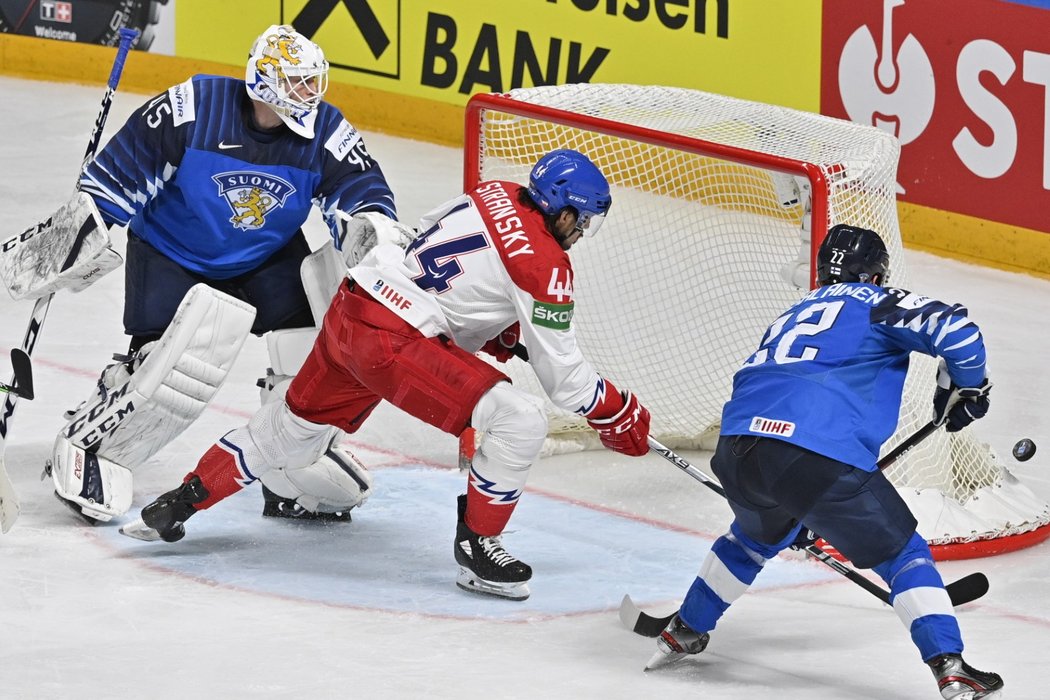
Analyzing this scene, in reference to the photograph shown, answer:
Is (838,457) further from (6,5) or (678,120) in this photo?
(6,5)

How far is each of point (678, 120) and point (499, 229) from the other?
42.6 inches

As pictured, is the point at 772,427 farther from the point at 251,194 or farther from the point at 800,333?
the point at 251,194

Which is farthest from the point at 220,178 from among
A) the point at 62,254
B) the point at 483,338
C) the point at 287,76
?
the point at 483,338

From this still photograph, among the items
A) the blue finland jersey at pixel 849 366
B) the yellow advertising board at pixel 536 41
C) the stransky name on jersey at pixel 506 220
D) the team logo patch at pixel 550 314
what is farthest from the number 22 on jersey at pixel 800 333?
the yellow advertising board at pixel 536 41

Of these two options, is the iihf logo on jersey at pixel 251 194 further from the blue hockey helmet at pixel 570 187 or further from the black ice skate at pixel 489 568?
the black ice skate at pixel 489 568

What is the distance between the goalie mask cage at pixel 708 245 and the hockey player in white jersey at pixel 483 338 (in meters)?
0.64

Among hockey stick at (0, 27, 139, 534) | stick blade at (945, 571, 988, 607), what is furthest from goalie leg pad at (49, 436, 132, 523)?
stick blade at (945, 571, 988, 607)

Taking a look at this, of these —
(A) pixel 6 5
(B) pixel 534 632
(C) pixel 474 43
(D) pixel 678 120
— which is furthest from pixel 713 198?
(A) pixel 6 5

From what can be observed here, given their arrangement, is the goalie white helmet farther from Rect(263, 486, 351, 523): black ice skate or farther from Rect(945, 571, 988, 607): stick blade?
Rect(945, 571, 988, 607): stick blade

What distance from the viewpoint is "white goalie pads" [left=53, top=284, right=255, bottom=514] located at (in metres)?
4.38

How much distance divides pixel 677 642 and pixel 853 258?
2.60 ft

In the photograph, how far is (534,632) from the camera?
3922 mm

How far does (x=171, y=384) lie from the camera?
174 inches

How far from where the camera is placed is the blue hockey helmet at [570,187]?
157 inches
